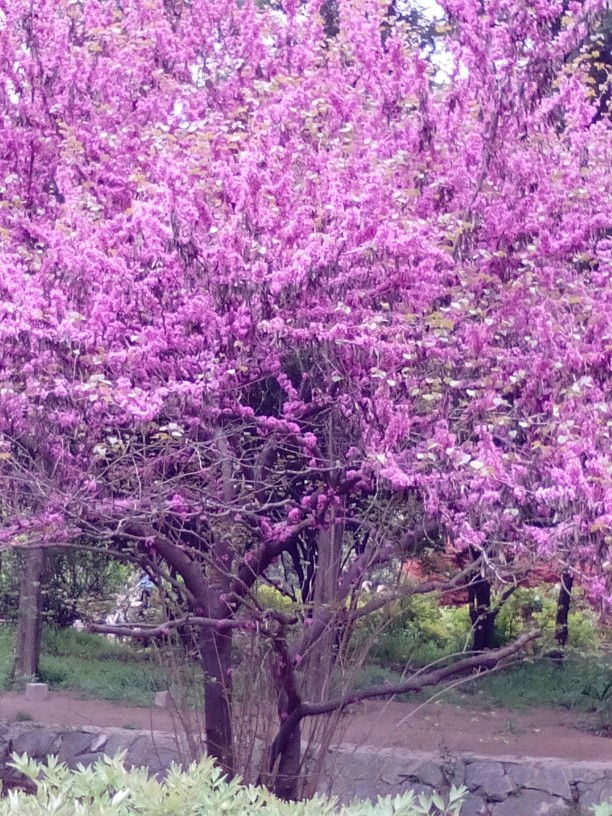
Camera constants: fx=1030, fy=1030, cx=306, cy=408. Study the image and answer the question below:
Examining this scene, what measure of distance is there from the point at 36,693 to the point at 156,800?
25.5 feet

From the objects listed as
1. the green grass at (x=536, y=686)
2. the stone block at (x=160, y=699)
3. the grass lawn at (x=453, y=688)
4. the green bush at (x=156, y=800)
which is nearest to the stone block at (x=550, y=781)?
the grass lawn at (x=453, y=688)

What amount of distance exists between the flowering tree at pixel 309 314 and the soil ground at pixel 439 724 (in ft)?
9.71

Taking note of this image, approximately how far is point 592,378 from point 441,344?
2.58 feet

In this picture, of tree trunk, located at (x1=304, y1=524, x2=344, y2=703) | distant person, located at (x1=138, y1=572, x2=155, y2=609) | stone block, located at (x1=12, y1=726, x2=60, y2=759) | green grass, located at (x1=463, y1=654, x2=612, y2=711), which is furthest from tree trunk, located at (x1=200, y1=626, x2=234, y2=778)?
green grass, located at (x1=463, y1=654, x2=612, y2=711)

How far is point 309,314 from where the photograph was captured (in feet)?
17.2

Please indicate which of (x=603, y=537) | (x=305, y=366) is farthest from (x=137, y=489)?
(x=603, y=537)

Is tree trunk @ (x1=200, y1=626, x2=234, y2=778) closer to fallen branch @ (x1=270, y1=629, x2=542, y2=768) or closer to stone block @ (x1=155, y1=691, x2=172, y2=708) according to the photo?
fallen branch @ (x1=270, y1=629, x2=542, y2=768)

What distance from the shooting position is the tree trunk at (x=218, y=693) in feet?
18.6

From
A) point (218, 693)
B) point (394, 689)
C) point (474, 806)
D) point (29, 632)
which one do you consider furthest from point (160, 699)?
point (394, 689)

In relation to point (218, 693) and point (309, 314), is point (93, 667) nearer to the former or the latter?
point (218, 693)

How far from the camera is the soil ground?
328 inches

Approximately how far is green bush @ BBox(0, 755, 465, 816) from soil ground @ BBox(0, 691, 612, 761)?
17.6ft

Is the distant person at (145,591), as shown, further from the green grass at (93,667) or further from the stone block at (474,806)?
the stone block at (474,806)

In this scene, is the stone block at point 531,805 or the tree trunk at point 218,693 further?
the stone block at point 531,805
